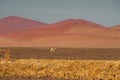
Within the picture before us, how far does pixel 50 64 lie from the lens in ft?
69.8

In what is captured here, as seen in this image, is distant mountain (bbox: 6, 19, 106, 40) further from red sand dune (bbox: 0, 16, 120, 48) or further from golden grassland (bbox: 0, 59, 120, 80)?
golden grassland (bbox: 0, 59, 120, 80)

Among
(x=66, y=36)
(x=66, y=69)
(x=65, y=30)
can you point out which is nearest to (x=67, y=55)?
(x=66, y=69)

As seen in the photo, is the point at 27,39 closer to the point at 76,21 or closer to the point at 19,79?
the point at 76,21

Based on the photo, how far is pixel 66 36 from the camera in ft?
397

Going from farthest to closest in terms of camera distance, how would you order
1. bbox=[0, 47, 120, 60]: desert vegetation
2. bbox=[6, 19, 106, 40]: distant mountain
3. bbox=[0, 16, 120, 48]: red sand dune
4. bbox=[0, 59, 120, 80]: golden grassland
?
bbox=[6, 19, 106, 40]: distant mountain → bbox=[0, 16, 120, 48]: red sand dune → bbox=[0, 47, 120, 60]: desert vegetation → bbox=[0, 59, 120, 80]: golden grassland

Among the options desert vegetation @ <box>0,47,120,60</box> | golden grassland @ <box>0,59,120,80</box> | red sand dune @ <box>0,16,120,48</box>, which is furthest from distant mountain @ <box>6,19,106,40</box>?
golden grassland @ <box>0,59,120,80</box>

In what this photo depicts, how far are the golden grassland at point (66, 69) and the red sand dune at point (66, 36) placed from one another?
85.1 meters

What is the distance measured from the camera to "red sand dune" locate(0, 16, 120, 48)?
11144 cm

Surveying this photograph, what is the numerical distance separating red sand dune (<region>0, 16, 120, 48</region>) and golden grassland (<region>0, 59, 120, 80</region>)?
8509 cm

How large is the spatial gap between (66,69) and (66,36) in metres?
100.0

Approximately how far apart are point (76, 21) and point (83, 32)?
15.2 metres

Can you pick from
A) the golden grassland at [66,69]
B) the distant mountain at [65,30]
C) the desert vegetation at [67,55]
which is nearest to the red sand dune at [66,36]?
the distant mountain at [65,30]

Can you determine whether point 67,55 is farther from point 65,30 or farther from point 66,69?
point 65,30

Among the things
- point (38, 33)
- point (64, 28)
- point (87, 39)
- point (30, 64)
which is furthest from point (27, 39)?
point (30, 64)
